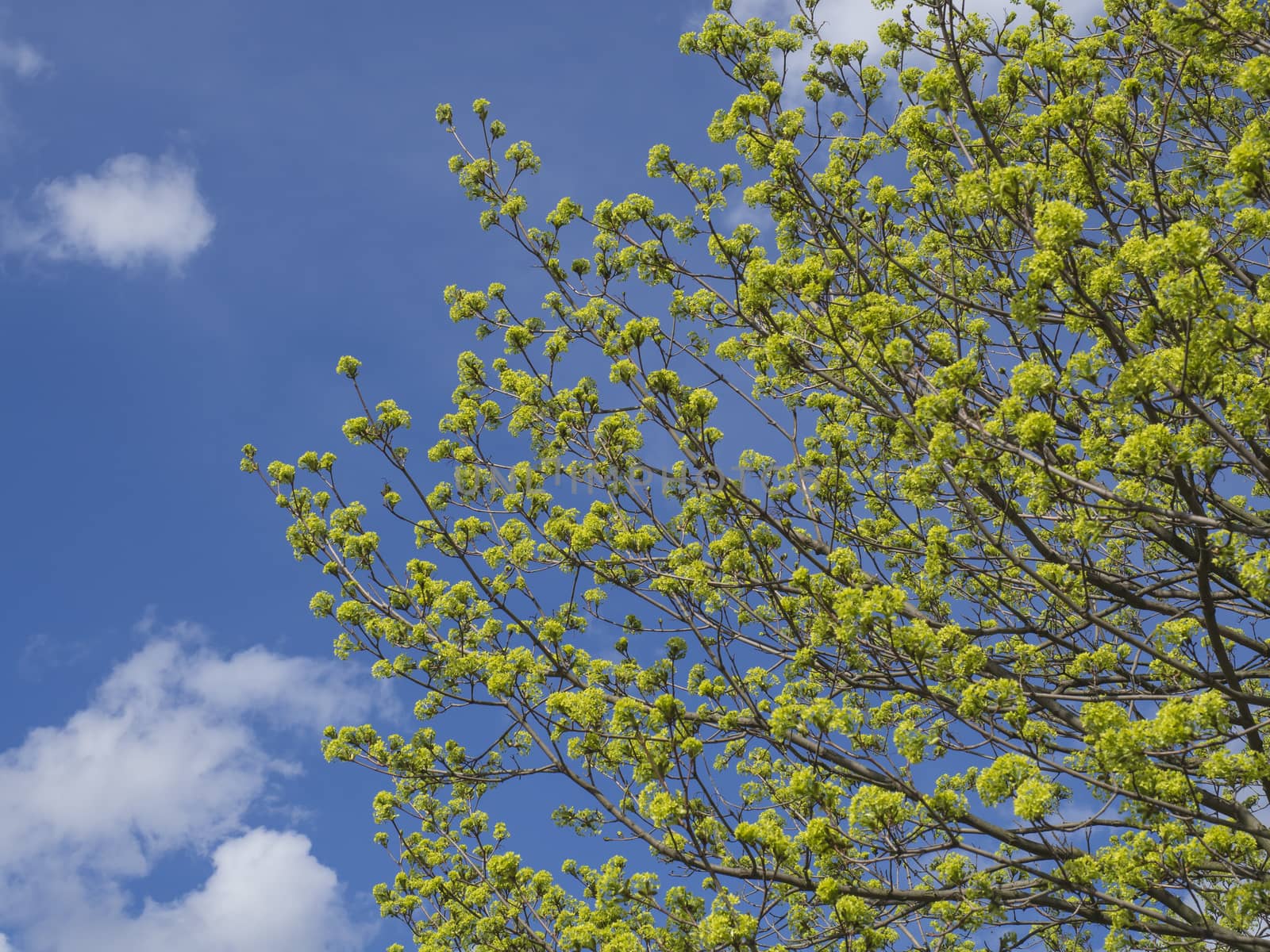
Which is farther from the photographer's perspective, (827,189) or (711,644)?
(827,189)

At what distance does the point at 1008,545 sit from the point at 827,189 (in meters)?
3.68

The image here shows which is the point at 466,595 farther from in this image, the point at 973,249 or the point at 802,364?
the point at 973,249

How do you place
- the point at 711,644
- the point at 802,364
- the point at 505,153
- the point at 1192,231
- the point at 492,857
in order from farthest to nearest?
the point at 505,153
the point at 492,857
the point at 711,644
the point at 802,364
the point at 1192,231

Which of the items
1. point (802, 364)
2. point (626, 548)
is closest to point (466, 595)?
point (626, 548)

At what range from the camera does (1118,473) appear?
6.13 metres

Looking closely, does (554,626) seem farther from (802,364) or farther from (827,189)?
(827,189)

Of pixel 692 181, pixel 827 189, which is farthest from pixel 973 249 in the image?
pixel 692 181

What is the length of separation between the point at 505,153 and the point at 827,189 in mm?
3395

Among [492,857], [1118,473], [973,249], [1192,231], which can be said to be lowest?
[492,857]

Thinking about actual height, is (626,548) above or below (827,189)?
below

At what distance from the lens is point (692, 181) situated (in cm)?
905

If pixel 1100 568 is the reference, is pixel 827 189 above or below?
above

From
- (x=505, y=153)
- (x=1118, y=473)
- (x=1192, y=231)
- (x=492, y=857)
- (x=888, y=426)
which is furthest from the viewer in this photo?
(x=505, y=153)

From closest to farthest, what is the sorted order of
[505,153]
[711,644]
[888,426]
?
[711,644] → [888,426] → [505,153]
